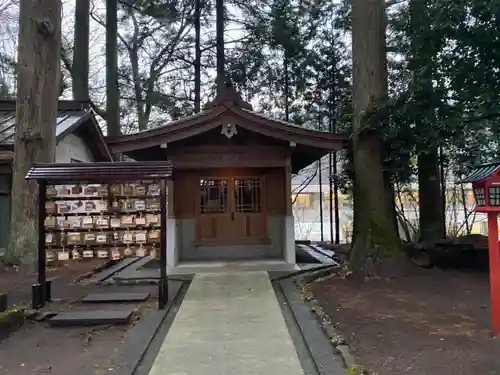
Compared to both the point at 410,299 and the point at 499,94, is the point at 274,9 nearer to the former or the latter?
the point at 499,94

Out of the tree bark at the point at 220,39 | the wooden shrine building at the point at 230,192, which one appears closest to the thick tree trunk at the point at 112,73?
the tree bark at the point at 220,39

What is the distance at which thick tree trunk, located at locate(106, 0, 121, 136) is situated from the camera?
16391mm

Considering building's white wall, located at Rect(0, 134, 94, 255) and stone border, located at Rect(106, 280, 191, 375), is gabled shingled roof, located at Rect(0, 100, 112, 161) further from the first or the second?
stone border, located at Rect(106, 280, 191, 375)

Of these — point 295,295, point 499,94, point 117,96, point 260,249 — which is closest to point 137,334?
point 295,295

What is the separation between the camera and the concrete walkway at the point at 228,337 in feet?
12.8

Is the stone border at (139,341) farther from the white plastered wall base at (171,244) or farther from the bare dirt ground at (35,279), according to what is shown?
the white plastered wall base at (171,244)

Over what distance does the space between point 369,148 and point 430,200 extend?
2.41m

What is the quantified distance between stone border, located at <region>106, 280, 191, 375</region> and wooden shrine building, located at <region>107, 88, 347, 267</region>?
11.5 ft

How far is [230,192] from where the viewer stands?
398 inches

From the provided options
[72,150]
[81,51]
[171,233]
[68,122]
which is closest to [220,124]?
[171,233]

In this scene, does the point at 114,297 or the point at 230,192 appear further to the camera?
the point at 230,192

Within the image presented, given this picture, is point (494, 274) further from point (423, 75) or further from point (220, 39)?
point (220, 39)

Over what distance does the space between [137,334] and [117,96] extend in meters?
13.6

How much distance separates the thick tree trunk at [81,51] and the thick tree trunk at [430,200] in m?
10.5
